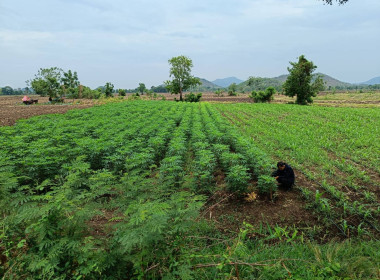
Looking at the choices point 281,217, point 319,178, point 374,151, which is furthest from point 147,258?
point 374,151

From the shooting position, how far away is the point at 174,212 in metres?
2.71

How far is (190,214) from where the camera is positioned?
2.64 meters

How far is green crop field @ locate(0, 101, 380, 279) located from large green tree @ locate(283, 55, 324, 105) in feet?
82.3

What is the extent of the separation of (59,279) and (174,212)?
56.3 inches

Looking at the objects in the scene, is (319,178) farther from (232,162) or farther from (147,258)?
(147,258)

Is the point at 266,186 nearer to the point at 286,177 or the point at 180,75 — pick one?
the point at 286,177

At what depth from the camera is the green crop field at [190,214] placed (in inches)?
94.3

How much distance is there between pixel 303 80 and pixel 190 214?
3728 centimetres

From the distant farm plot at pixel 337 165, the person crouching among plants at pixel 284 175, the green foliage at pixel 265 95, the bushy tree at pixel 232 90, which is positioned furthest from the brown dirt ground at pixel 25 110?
the bushy tree at pixel 232 90

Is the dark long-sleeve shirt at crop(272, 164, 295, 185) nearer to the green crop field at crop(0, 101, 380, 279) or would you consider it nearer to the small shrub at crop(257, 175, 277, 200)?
the green crop field at crop(0, 101, 380, 279)

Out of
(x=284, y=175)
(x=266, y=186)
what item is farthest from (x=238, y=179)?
(x=284, y=175)

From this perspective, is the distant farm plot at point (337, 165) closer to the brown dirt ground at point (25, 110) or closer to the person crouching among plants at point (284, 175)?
the person crouching among plants at point (284, 175)

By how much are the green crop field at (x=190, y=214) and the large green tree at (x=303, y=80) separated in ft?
82.3

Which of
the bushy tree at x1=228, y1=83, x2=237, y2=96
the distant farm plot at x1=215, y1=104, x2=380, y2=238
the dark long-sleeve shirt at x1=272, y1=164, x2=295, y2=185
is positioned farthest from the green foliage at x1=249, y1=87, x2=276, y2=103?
the bushy tree at x1=228, y1=83, x2=237, y2=96
